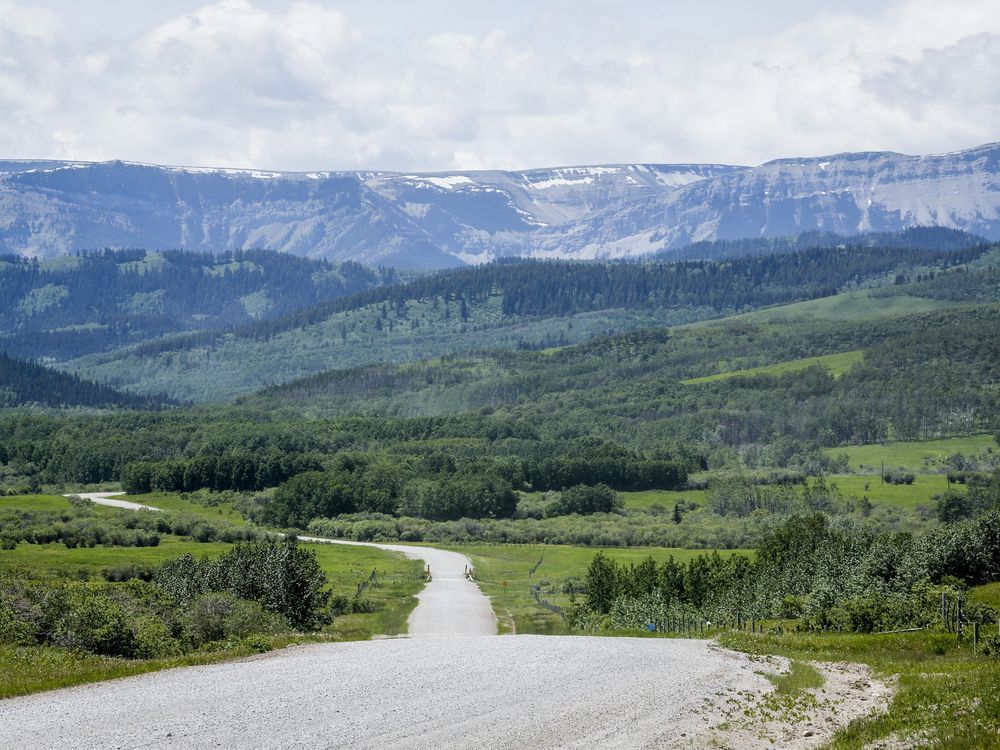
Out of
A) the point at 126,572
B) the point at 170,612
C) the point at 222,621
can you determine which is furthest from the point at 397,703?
the point at 126,572

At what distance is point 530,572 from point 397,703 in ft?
376

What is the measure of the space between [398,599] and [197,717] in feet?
286

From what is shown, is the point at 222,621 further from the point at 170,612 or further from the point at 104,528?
the point at 104,528

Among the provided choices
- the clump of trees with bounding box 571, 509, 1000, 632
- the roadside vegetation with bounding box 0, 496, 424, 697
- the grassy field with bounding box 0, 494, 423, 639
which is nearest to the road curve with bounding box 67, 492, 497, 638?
the grassy field with bounding box 0, 494, 423, 639

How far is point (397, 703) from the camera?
34.0 metres

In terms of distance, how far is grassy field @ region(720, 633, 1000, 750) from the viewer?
93.5 ft

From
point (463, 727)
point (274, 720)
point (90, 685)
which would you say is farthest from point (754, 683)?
point (90, 685)

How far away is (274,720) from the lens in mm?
31797

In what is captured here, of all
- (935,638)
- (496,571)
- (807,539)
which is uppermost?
(935,638)

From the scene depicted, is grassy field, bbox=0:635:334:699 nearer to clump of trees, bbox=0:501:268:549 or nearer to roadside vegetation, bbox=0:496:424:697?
roadside vegetation, bbox=0:496:424:697

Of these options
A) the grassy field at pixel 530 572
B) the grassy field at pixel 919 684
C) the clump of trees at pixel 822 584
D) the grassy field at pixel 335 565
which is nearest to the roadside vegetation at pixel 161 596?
the grassy field at pixel 335 565

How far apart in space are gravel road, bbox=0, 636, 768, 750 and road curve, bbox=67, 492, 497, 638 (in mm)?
28357

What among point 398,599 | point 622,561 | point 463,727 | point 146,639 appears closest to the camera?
point 463,727

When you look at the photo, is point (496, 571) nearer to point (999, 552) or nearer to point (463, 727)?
point (999, 552)
